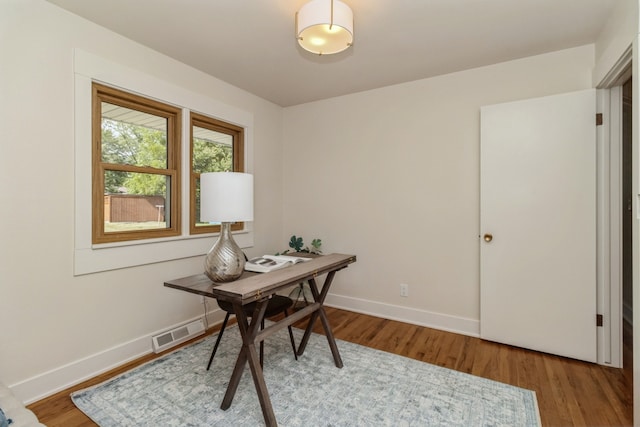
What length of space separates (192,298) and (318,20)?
247 cm

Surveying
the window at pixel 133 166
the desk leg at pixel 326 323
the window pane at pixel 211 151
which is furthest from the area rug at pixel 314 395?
the window pane at pixel 211 151

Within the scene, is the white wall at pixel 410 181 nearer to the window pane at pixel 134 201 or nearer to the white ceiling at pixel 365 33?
the white ceiling at pixel 365 33

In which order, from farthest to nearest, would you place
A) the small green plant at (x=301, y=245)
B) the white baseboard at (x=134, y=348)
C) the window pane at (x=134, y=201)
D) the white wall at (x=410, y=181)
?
the small green plant at (x=301, y=245) < the white wall at (x=410, y=181) < the window pane at (x=134, y=201) < the white baseboard at (x=134, y=348)

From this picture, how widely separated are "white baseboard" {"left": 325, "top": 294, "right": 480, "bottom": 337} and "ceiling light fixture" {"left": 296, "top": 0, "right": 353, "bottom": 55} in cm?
250

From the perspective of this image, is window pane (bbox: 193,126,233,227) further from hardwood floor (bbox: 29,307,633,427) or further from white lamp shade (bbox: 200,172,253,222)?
hardwood floor (bbox: 29,307,633,427)

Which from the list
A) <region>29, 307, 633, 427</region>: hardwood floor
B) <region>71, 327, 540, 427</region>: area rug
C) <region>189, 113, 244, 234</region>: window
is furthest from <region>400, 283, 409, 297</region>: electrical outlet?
<region>189, 113, 244, 234</region>: window

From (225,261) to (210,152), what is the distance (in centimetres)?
172

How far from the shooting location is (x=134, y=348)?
2355mm

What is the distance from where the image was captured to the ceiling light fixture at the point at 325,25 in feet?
5.47

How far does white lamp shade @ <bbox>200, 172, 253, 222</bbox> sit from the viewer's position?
5.75 ft

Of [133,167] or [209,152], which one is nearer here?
[133,167]

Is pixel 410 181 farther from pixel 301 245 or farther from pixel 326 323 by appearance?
pixel 326 323

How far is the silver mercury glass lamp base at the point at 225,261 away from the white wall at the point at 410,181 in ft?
6.12

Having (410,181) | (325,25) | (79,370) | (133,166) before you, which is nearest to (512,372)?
(410,181)
